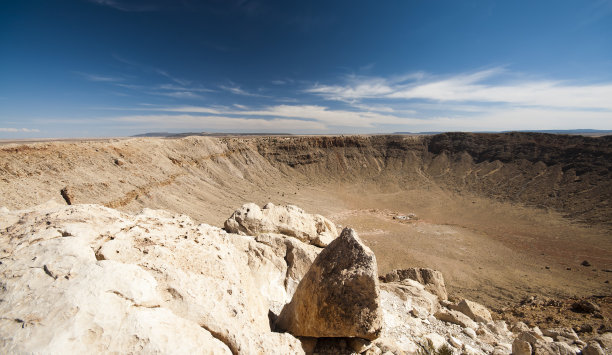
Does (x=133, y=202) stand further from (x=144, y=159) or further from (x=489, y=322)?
(x=489, y=322)

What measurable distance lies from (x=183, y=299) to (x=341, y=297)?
3.25 meters

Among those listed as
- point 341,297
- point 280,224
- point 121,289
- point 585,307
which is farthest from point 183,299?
point 585,307

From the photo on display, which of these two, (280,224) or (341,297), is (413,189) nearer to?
(280,224)

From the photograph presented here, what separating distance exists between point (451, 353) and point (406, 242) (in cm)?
2161

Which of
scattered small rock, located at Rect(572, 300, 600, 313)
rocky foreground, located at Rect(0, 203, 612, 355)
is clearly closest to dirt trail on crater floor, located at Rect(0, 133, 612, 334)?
scattered small rock, located at Rect(572, 300, 600, 313)

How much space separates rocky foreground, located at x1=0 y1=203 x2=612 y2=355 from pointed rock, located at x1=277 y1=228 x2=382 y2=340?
0.02 metres

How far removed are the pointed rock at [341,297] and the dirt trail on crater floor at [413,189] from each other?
49.3ft

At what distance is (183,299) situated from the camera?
4.58 meters

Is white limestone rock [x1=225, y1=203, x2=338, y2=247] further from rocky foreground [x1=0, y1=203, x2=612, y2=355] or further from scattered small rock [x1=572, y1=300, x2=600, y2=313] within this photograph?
scattered small rock [x1=572, y1=300, x2=600, y2=313]

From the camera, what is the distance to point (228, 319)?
15.8ft

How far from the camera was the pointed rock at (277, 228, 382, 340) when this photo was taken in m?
5.84

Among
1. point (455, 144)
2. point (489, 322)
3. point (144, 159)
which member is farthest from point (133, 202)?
point (455, 144)

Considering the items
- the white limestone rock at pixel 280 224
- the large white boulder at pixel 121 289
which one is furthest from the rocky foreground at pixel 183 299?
the white limestone rock at pixel 280 224

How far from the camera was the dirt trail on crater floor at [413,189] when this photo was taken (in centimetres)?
2041
